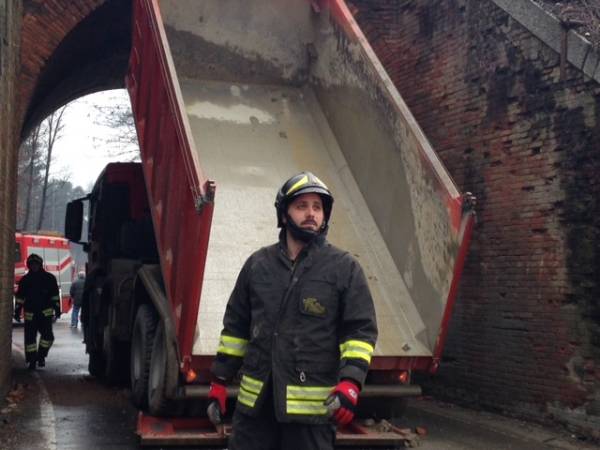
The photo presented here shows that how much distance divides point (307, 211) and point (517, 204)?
4.43 metres

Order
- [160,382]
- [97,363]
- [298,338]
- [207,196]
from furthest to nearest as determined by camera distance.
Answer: [97,363], [160,382], [207,196], [298,338]

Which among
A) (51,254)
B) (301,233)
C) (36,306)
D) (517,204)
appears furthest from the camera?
(51,254)

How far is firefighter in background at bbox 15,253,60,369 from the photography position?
10.9 meters

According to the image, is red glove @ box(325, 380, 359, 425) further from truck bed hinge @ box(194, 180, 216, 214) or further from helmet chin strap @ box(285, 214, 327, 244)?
truck bed hinge @ box(194, 180, 216, 214)

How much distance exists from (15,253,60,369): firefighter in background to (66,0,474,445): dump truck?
156 centimetres

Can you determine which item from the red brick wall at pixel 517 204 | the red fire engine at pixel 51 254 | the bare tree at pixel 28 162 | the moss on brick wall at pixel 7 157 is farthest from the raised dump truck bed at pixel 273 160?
the bare tree at pixel 28 162

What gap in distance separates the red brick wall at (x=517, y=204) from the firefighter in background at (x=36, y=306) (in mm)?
5484

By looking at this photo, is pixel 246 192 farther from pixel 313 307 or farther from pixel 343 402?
pixel 343 402

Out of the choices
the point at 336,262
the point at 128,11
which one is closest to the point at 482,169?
the point at 336,262

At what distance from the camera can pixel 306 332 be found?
342 cm

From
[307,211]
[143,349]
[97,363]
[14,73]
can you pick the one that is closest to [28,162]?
[97,363]

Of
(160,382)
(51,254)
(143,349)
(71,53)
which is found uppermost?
(71,53)

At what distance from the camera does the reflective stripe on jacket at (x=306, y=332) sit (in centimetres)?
336

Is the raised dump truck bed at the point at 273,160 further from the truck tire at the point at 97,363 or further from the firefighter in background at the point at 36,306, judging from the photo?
the firefighter in background at the point at 36,306
